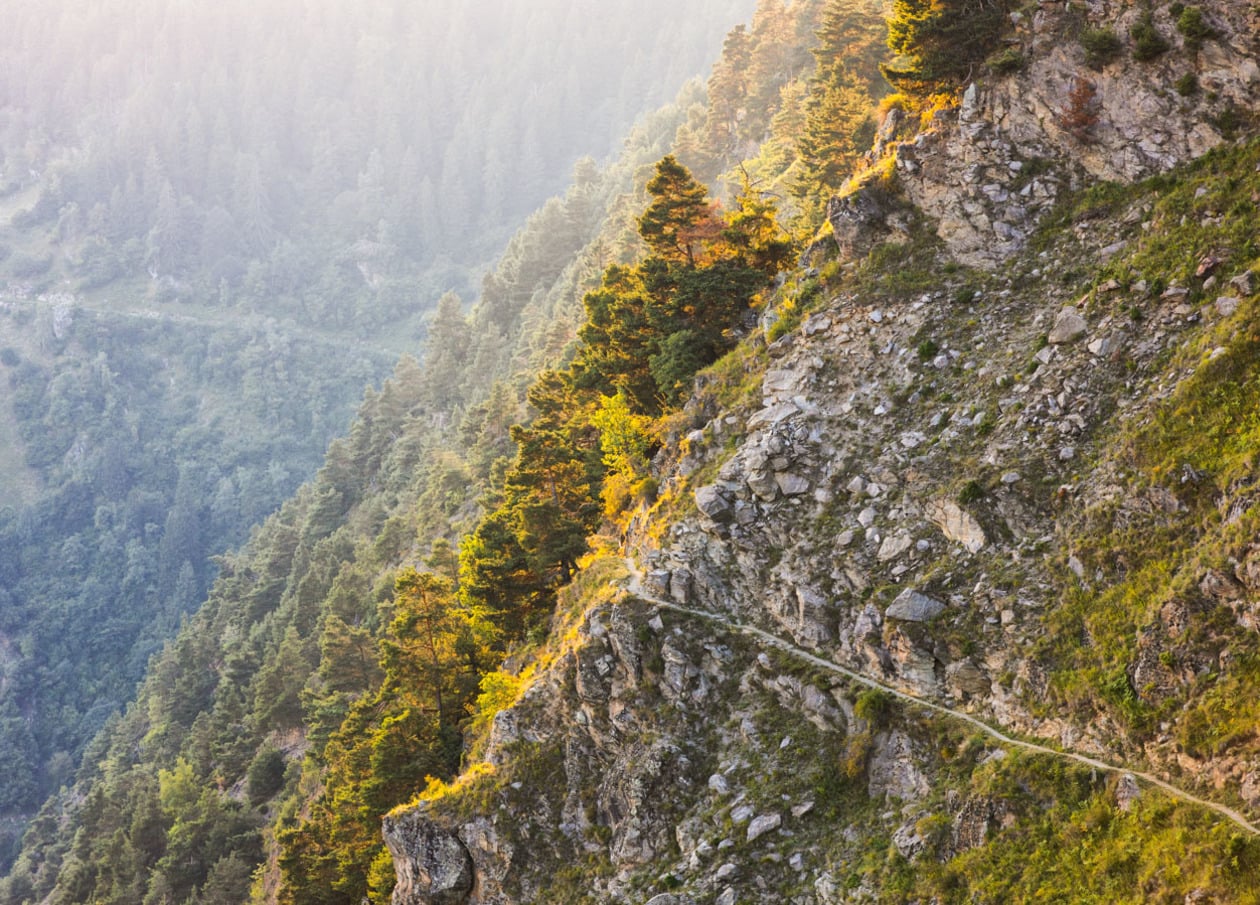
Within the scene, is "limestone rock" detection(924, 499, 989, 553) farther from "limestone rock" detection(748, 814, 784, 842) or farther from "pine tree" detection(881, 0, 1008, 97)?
"pine tree" detection(881, 0, 1008, 97)

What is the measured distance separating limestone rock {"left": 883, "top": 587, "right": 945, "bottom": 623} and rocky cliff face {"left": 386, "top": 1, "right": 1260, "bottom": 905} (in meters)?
0.08

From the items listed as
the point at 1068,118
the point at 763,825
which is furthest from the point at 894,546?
the point at 1068,118

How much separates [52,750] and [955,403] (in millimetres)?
169975

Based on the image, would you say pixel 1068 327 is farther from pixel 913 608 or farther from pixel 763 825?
pixel 763 825

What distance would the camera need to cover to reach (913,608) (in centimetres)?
2370

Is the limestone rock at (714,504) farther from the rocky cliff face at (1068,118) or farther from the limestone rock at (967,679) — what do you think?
the rocky cliff face at (1068,118)

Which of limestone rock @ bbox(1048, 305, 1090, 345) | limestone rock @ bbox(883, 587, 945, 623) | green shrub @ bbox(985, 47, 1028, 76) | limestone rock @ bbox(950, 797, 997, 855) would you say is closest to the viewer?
limestone rock @ bbox(950, 797, 997, 855)

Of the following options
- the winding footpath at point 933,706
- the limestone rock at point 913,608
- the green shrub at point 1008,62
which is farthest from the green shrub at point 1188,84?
the winding footpath at point 933,706

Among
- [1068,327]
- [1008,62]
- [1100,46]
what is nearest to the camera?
[1068,327]

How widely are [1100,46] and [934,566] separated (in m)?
17.7

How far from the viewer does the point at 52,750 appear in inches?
5920

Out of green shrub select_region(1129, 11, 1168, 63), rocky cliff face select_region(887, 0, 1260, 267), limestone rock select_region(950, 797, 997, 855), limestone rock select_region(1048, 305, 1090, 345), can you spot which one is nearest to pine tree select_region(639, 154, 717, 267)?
rocky cliff face select_region(887, 0, 1260, 267)

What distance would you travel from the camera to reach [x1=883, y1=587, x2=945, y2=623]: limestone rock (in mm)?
23422

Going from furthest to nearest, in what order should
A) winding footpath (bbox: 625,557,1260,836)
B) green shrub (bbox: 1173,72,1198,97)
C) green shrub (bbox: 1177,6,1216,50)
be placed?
1. green shrub (bbox: 1173,72,1198,97)
2. green shrub (bbox: 1177,6,1216,50)
3. winding footpath (bbox: 625,557,1260,836)
